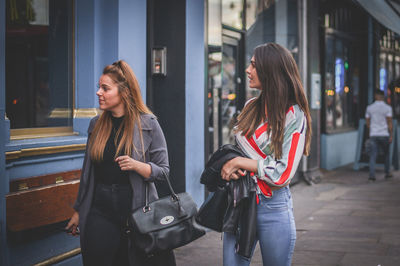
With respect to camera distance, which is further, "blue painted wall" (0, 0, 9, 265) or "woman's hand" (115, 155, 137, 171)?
"blue painted wall" (0, 0, 9, 265)

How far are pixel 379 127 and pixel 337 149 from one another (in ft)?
7.03

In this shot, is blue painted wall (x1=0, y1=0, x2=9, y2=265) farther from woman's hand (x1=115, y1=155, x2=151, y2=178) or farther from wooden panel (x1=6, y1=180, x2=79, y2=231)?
woman's hand (x1=115, y1=155, x2=151, y2=178)

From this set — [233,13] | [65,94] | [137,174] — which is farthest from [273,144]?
[233,13]

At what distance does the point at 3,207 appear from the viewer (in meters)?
3.79

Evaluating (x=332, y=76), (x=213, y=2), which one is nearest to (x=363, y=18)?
(x=332, y=76)

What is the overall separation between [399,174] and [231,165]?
421 inches

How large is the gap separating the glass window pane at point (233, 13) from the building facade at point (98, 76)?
20 millimetres

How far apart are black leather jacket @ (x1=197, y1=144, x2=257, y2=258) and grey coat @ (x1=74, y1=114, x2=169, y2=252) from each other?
52 centimetres

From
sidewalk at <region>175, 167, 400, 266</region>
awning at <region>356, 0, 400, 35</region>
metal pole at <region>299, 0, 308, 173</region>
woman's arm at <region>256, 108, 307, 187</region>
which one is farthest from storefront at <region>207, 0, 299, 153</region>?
woman's arm at <region>256, 108, 307, 187</region>

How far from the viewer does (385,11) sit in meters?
8.39

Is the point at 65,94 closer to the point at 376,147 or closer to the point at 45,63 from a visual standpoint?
the point at 45,63

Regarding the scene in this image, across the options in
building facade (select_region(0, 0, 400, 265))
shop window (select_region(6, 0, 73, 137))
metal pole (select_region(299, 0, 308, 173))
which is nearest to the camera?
building facade (select_region(0, 0, 400, 265))

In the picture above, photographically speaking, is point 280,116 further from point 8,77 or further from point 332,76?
point 332,76

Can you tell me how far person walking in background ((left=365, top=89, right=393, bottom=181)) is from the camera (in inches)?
446
